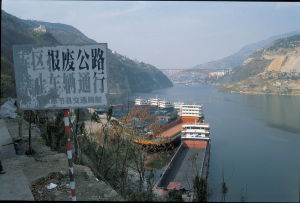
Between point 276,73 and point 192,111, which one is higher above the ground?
point 276,73

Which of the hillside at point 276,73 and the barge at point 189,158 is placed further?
the hillside at point 276,73

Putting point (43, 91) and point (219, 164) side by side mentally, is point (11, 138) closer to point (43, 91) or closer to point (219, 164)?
point (43, 91)

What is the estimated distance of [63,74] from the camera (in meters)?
2.09

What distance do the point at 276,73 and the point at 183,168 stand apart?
42.9 metres

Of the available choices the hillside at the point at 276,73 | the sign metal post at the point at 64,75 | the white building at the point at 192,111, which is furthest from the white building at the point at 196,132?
the hillside at the point at 276,73

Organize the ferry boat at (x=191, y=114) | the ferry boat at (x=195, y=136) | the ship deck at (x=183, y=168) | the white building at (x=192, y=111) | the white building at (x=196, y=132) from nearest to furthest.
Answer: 1. the ship deck at (x=183, y=168)
2. the ferry boat at (x=195, y=136)
3. the white building at (x=196, y=132)
4. the ferry boat at (x=191, y=114)
5. the white building at (x=192, y=111)

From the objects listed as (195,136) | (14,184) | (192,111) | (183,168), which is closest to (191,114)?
(192,111)

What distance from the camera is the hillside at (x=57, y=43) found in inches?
587

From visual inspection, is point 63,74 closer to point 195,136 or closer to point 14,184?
point 14,184

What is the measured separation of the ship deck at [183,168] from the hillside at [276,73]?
92.4 ft

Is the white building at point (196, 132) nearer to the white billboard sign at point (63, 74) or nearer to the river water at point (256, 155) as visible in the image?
the river water at point (256, 155)

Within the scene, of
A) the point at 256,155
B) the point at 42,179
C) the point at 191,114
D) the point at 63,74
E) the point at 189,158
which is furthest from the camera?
the point at 191,114

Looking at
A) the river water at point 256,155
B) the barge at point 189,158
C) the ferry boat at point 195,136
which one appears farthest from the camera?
the ferry boat at point 195,136

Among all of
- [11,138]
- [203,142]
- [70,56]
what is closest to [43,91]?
[70,56]
